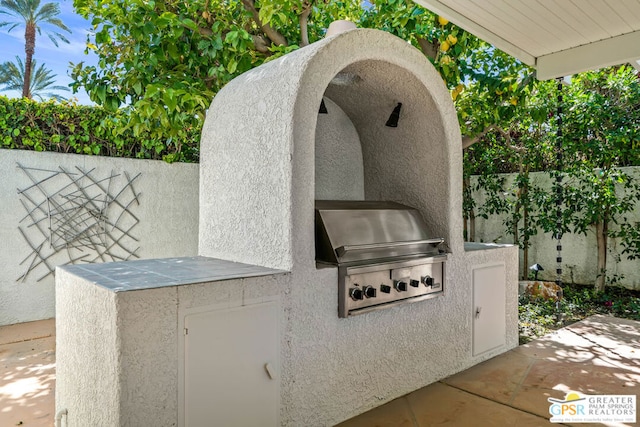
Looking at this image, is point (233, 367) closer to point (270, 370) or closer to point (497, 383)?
point (270, 370)

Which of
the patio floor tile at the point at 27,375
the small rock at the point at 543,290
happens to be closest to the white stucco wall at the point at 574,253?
the small rock at the point at 543,290

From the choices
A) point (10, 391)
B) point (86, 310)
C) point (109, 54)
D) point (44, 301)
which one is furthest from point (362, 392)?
point (44, 301)

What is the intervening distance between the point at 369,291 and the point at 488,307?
2064 mm

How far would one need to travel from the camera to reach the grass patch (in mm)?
6398

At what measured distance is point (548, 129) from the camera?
885 centimetres

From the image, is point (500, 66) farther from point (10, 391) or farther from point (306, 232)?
point (10, 391)

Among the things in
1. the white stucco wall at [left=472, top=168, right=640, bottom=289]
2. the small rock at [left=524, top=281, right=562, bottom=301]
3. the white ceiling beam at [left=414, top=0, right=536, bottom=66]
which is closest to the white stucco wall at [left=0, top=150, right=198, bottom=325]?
the white ceiling beam at [left=414, top=0, right=536, bottom=66]

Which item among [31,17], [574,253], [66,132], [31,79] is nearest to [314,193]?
[66,132]

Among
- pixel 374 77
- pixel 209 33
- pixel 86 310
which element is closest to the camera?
pixel 86 310

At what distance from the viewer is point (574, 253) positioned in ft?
29.0

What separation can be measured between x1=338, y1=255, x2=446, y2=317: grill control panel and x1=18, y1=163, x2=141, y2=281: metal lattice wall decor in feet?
19.7

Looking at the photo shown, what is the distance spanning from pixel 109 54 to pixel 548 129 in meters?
8.34

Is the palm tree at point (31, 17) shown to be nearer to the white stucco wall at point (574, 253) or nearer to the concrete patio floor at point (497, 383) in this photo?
the concrete patio floor at point (497, 383)

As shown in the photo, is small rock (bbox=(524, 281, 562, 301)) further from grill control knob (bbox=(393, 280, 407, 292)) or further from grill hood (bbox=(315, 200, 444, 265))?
grill control knob (bbox=(393, 280, 407, 292))
